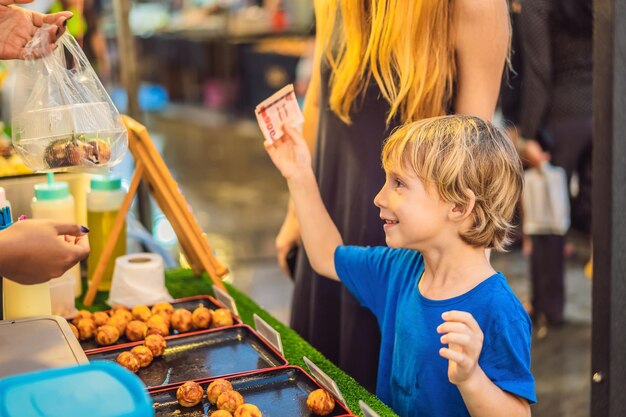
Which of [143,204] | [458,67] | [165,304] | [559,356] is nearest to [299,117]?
[458,67]

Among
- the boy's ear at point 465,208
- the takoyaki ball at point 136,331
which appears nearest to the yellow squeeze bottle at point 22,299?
the takoyaki ball at point 136,331

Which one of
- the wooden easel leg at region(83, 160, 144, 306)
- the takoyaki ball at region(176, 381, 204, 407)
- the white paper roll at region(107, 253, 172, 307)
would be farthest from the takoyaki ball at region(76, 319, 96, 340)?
the takoyaki ball at region(176, 381, 204, 407)

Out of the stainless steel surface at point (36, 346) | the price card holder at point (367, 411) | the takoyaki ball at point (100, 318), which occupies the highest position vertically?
the stainless steel surface at point (36, 346)

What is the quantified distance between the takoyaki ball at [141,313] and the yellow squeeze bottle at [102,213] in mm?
349

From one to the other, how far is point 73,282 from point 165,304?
26 centimetres

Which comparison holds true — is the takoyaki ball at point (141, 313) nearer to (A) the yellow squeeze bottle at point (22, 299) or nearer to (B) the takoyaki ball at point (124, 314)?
(B) the takoyaki ball at point (124, 314)

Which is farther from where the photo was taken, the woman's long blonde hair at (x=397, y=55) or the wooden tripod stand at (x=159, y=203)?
the wooden tripod stand at (x=159, y=203)

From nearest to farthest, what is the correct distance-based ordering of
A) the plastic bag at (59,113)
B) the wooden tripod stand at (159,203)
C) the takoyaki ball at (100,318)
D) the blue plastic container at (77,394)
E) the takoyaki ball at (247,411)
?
the blue plastic container at (77,394)
the takoyaki ball at (247,411)
the plastic bag at (59,113)
the takoyaki ball at (100,318)
the wooden tripod stand at (159,203)

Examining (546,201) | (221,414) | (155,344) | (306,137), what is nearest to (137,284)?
(155,344)

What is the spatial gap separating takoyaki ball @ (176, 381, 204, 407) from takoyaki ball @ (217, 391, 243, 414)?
44 mm

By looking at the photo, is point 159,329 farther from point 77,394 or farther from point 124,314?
point 77,394

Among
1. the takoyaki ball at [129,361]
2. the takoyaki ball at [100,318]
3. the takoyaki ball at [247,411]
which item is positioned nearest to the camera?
the takoyaki ball at [247,411]

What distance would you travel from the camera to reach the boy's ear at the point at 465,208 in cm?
164

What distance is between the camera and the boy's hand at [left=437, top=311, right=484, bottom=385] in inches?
54.9
